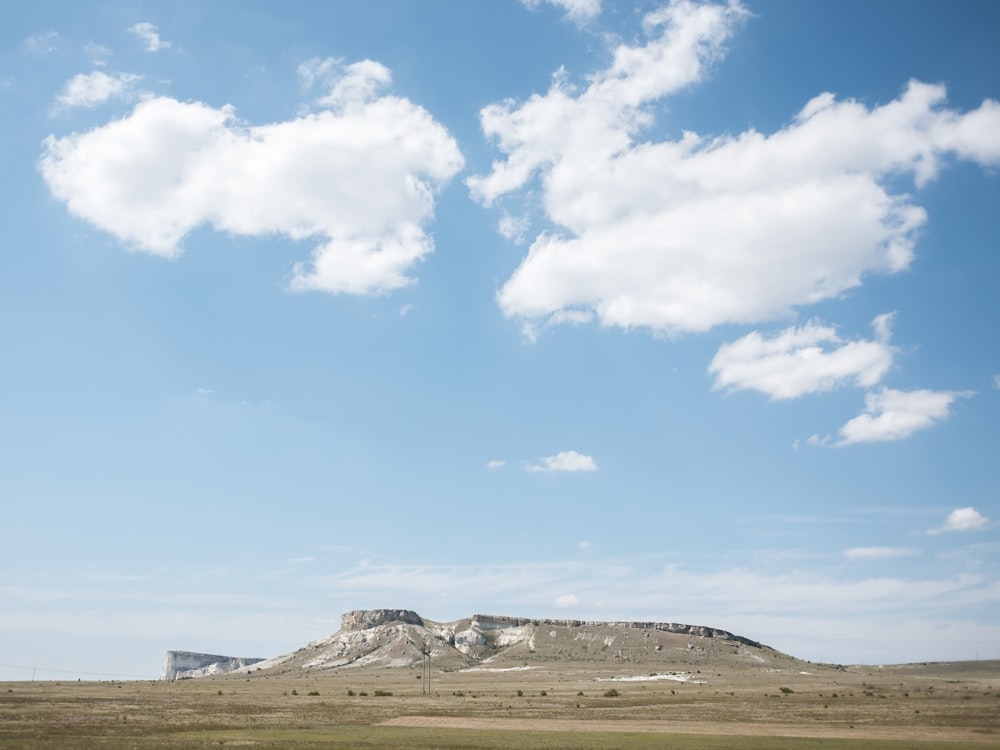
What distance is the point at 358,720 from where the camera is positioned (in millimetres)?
77438

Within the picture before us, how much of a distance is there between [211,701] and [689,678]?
387ft

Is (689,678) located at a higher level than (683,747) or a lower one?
lower

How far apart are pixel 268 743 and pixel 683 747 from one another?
28321mm

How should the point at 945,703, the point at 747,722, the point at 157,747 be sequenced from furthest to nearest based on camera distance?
the point at 945,703
the point at 747,722
the point at 157,747

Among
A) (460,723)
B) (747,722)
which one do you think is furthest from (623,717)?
(460,723)

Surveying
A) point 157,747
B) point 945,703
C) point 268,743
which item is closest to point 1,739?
point 157,747

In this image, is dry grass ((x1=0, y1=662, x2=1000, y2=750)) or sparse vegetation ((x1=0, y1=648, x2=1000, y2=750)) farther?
dry grass ((x1=0, y1=662, x2=1000, y2=750))

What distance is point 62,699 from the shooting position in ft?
335

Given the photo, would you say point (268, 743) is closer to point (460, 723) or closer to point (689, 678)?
point (460, 723)

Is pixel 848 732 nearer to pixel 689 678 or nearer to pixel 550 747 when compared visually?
pixel 550 747

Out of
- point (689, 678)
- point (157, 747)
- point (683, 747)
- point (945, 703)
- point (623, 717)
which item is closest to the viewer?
point (157, 747)

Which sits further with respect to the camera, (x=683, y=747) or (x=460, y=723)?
(x=460, y=723)

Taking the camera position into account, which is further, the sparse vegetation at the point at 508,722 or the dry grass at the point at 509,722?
the dry grass at the point at 509,722

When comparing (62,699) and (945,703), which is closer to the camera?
(945,703)
